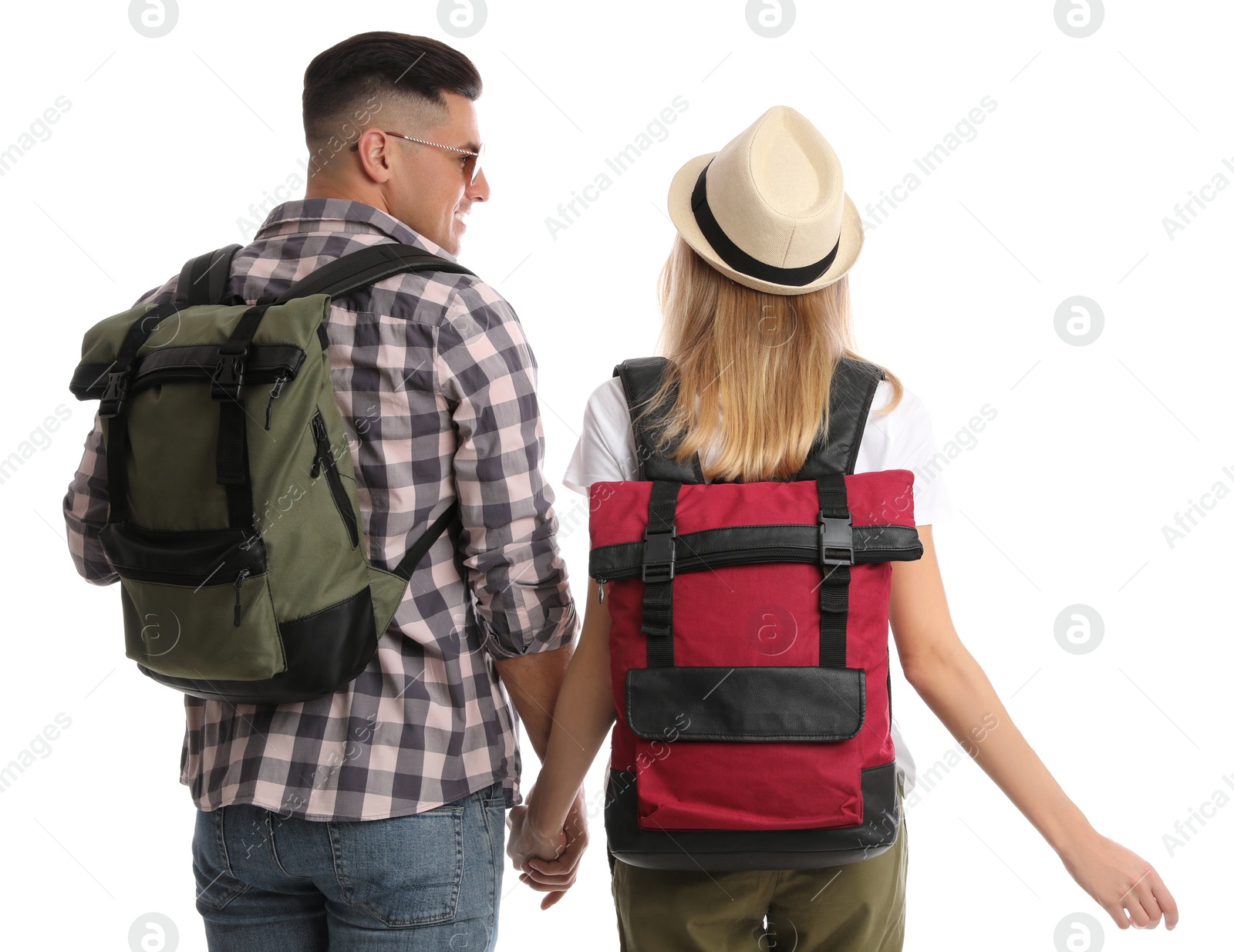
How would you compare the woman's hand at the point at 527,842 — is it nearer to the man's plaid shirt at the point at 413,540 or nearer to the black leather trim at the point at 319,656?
the man's plaid shirt at the point at 413,540

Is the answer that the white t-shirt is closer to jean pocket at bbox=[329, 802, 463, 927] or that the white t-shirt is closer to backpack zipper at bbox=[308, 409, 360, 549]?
backpack zipper at bbox=[308, 409, 360, 549]

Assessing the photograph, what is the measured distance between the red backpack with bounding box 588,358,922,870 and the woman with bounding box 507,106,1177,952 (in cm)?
11

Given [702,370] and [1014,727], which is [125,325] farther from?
[1014,727]

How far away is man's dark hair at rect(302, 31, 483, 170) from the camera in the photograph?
1.82m

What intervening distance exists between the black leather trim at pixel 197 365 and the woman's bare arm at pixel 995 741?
3.21 ft

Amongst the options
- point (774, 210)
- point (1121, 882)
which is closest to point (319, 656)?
point (774, 210)

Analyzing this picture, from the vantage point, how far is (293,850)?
1580 millimetres

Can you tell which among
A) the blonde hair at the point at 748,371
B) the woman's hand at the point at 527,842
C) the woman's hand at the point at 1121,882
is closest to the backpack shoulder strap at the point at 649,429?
the blonde hair at the point at 748,371

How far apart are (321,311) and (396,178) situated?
17.4 inches

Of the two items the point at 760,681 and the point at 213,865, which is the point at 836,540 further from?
the point at 213,865

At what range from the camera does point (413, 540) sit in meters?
1.66

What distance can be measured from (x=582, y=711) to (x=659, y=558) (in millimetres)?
342

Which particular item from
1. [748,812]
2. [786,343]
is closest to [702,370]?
[786,343]

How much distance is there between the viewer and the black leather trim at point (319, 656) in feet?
4.92
